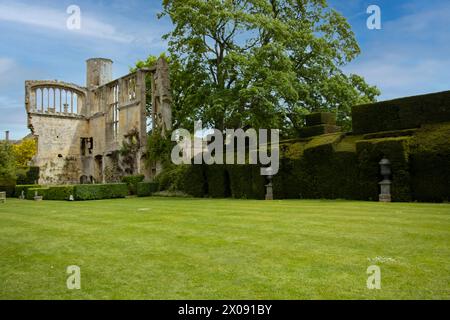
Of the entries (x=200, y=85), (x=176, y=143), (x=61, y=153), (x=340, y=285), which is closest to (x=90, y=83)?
(x=61, y=153)

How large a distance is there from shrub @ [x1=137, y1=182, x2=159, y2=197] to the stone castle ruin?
5024 mm

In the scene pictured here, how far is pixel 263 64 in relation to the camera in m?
24.3

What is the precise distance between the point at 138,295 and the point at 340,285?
2.22 m

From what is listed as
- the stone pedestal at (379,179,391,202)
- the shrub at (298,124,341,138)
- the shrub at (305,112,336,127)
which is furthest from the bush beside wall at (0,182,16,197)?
the stone pedestal at (379,179,391,202)

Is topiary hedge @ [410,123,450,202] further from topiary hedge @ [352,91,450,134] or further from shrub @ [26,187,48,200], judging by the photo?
shrub @ [26,187,48,200]

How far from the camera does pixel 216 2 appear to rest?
24484mm

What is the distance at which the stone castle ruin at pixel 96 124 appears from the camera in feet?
115

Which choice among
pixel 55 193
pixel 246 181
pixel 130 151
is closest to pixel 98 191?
pixel 55 193

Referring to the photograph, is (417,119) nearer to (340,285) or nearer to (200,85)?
(340,285)

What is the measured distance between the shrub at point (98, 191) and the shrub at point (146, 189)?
195 cm

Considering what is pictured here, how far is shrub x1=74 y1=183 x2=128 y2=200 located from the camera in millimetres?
22931

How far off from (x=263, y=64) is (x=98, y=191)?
12.6m

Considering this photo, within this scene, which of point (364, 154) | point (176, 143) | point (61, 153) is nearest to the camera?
point (364, 154)

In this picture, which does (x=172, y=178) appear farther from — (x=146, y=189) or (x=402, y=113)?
(x=402, y=113)
